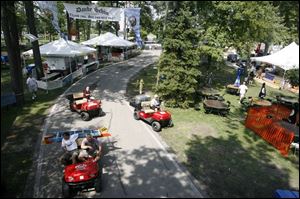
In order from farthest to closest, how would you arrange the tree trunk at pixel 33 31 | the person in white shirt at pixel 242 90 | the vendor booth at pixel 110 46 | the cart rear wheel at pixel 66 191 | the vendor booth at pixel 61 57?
the vendor booth at pixel 110 46
the vendor booth at pixel 61 57
the tree trunk at pixel 33 31
the person in white shirt at pixel 242 90
the cart rear wheel at pixel 66 191

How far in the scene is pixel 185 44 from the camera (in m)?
16.6

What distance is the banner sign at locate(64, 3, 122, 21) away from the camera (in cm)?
2616

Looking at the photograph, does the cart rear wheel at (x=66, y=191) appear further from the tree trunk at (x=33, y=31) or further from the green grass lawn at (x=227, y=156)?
the tree trunk at (x=33, y=31)

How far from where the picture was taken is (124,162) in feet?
33.1

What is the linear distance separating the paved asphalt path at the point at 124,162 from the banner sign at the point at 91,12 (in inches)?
519

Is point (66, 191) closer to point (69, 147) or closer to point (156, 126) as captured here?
point (69, 147)

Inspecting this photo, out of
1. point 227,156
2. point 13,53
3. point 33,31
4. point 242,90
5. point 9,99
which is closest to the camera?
point 227,156

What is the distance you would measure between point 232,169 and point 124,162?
410 cm

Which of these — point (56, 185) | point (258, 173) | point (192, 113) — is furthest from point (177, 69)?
point (56, 185)

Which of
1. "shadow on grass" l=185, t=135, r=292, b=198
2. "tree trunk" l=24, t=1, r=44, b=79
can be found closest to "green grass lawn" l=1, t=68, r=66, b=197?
"tree trunk" l=24, t=1, r=44, b=79

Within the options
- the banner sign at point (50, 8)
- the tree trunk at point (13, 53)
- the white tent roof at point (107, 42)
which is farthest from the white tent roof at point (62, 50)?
the white tent roof at point (107, 42)

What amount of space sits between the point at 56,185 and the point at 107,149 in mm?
2923

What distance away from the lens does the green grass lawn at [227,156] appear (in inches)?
351

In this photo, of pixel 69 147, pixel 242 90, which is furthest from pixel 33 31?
pixel 242 90
